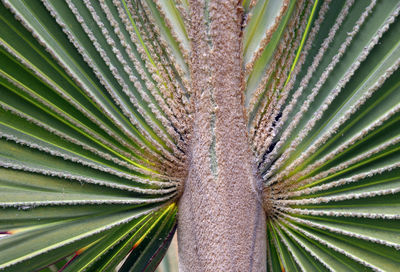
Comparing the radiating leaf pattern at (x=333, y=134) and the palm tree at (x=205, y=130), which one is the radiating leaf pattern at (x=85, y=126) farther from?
the radiating leaf pattern at (x=333, y=134)

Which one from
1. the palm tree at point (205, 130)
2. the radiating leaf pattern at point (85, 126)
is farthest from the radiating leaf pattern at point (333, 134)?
the radiating leaf pattern at point (85, 126)

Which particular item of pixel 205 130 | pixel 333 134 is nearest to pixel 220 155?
pixel 205 130

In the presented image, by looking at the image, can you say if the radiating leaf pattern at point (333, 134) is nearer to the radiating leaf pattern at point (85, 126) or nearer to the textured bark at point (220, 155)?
the textured bark at point (220, 155)

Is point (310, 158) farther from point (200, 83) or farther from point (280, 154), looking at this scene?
point (200, 83)

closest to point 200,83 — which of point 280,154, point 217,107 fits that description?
point 217,107

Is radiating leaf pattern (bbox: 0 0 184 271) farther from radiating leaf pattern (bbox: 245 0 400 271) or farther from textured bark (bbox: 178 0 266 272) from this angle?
radiating leaf pattern (bbox: 245 0 400 271)

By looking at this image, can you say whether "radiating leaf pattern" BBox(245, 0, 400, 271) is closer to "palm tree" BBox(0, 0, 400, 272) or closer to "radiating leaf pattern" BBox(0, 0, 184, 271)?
"palm tree" BBox(0, 0, 400, 272)

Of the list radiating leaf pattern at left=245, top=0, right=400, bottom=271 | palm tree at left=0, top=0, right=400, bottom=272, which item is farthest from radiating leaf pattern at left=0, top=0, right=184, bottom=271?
radiating leaf pattern at left=245, top=0, right=400, bottom=271
